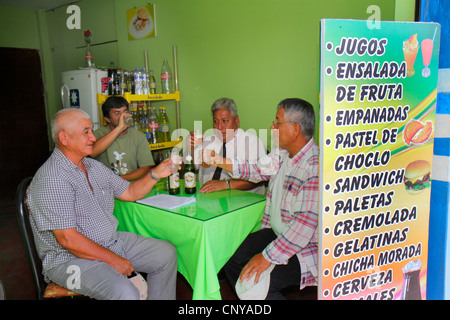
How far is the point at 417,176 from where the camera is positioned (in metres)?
1.65

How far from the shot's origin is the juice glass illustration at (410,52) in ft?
5.03

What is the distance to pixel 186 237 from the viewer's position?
66.8 inches

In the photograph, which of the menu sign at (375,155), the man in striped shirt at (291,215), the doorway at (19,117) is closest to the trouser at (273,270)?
the man in striped shirt at (291,215)

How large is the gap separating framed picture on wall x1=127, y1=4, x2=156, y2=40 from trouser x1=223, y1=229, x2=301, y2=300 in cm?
264

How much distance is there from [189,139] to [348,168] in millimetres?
1359

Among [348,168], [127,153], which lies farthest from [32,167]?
[348,168]

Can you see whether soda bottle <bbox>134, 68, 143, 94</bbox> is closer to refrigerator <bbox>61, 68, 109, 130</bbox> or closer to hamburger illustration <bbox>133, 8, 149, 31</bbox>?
refrigerator <bbox>61, 68, 109, 130</bbox>

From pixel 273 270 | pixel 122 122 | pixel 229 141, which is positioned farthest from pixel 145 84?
pixel 273 270

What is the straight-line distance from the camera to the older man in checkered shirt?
1.54 metres

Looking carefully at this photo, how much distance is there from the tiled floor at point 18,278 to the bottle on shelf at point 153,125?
57.0 inches

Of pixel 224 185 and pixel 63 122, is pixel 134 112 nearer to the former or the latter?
pixel 224 185

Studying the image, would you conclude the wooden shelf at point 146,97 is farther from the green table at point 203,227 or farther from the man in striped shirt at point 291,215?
the man in striped shirt at point 291,215
